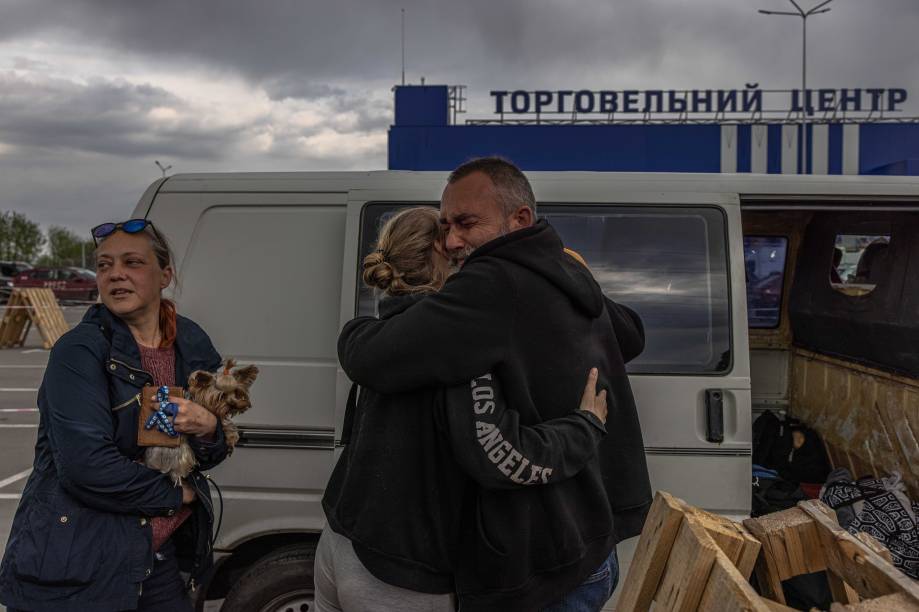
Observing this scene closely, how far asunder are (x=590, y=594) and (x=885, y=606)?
0.76 m

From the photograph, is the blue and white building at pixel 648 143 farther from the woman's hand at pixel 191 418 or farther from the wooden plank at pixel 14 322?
the woman's hand at pixel 191 418

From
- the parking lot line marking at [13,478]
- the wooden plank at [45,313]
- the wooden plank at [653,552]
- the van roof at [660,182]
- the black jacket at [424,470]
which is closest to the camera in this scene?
the wooden plank at [653,552]

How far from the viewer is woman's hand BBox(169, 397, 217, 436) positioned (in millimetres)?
2012

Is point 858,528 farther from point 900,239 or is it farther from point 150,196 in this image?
point 150,196

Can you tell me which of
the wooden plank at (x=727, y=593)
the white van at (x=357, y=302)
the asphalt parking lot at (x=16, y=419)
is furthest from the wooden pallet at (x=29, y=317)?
the wooden plank at (x=727, y=593)

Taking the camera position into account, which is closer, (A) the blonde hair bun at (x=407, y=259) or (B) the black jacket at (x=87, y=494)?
(A) the blonde hair bun at (x=407, y=259)

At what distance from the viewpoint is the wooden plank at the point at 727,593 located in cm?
113

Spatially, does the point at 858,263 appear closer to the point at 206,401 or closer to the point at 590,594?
the point at 590,594

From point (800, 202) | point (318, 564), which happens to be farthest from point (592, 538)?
point (800, 202)

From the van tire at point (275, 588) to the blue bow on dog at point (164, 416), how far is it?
104cm

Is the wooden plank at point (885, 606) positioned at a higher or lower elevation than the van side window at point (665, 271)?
lower

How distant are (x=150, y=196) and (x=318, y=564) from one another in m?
1.91

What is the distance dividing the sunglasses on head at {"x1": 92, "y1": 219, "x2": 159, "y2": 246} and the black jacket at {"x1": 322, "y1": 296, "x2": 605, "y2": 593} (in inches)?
39.0

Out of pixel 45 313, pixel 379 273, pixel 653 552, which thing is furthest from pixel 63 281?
pixel 653 552
